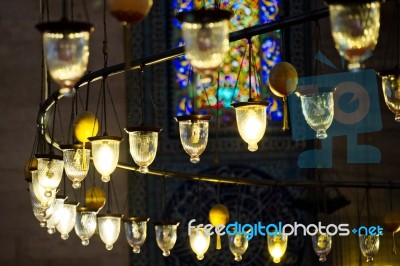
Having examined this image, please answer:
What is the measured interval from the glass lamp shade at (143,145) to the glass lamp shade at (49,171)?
1.02 m

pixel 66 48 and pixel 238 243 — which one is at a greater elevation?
pixel 66 48

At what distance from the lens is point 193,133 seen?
621 centimetres

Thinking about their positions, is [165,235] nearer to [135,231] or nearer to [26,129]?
[135,231]

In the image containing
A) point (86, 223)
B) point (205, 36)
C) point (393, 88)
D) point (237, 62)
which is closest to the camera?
point (205, 36)

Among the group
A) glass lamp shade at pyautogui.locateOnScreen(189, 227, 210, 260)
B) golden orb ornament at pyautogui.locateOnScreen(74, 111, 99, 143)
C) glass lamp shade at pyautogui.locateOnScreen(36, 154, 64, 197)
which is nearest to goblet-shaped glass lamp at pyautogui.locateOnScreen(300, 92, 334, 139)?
golden orb ornament at pyautogui.locateOnScreen(74, 111, 99, 143)

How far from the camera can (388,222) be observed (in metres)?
8.84

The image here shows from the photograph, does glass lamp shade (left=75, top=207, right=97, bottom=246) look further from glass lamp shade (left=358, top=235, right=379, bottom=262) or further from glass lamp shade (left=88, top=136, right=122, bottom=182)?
glass lamp shade (left=358, top=235, right=379, bottom=262)

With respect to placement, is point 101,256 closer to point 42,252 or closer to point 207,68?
point 42,252

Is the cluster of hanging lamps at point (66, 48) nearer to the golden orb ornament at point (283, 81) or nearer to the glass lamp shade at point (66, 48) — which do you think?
the glass lamp shade at point (66, 48)

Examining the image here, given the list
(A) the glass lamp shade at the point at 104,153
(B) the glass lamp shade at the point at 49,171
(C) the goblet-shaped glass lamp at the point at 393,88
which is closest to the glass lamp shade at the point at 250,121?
(C) the goblet-shaped glass lamp at the point at 393,88

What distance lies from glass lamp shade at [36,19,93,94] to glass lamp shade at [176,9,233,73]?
406mm

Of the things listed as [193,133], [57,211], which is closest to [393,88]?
[193,133]

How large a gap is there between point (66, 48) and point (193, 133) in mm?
2082

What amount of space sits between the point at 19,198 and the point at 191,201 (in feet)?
6.19
